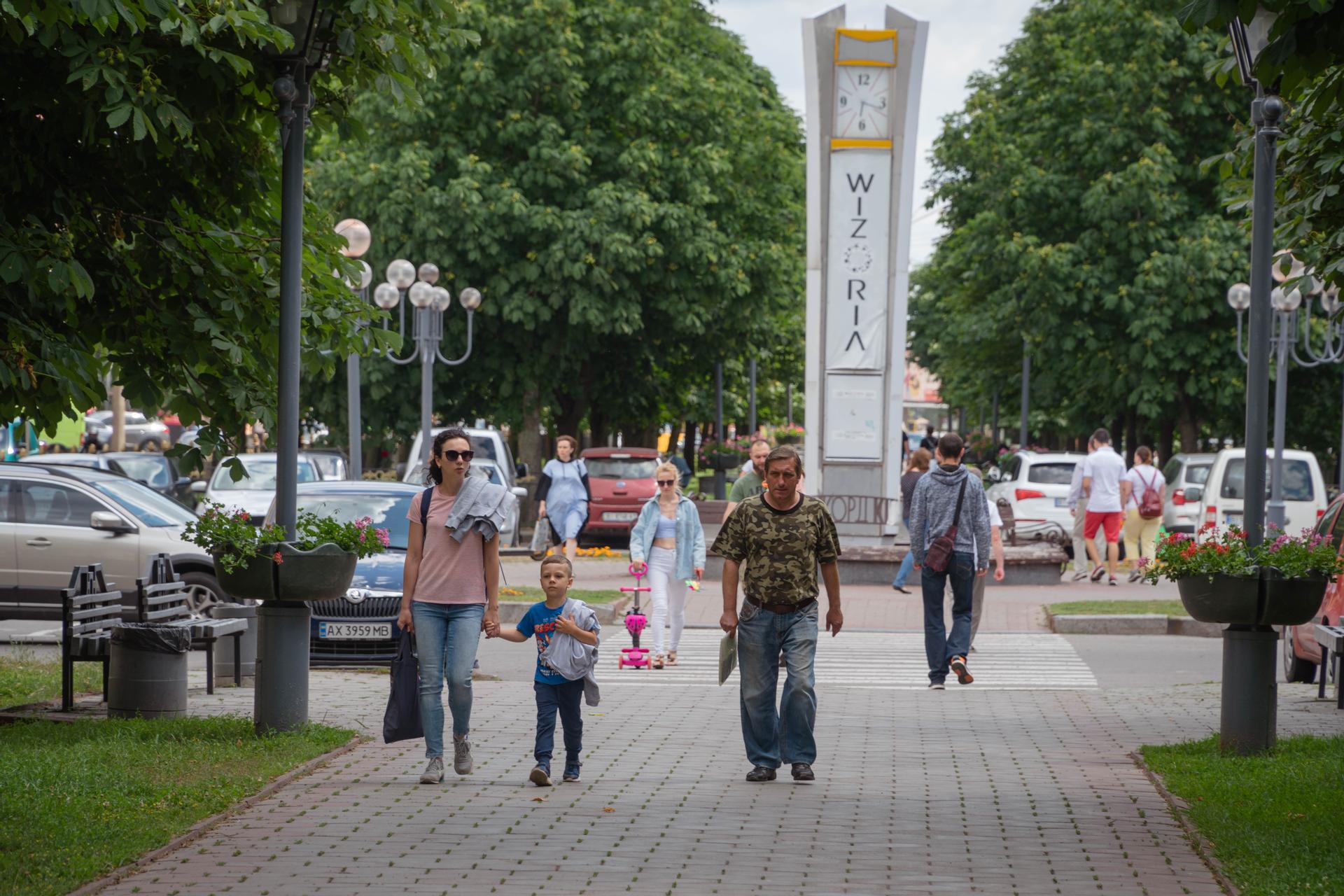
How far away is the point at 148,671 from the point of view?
10.9 meters

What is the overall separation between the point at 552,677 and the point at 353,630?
5461 mm

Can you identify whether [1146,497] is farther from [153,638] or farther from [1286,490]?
[153,638]

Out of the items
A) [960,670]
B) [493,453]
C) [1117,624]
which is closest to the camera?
[960,670]

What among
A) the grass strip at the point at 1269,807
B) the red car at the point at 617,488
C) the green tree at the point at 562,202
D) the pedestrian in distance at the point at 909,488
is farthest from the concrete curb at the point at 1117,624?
the green tree at the point at 562,202

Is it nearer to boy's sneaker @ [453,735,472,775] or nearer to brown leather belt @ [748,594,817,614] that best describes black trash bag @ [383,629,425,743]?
boy's sneaker @ [453,735,472,775]

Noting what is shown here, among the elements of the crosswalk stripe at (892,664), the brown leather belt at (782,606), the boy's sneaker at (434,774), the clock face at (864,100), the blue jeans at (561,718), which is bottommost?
the crosswalk stripe at (892,664)

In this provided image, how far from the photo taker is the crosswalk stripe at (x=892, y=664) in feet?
46.0

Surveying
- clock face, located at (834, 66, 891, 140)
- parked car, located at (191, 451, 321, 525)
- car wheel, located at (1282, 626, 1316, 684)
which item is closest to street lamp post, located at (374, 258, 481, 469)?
parked car, located at (191, 451, 321, 525)

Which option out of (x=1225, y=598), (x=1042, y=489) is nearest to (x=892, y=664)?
(x=1225, y=598)

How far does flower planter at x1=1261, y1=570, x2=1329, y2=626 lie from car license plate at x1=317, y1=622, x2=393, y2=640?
691cm

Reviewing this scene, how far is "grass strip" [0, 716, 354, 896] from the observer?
22.3ft

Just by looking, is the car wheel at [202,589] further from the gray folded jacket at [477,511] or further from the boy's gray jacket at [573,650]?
the boy's gray jacket at [573,650]

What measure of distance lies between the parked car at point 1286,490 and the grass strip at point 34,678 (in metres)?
18.7

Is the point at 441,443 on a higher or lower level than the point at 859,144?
lower
